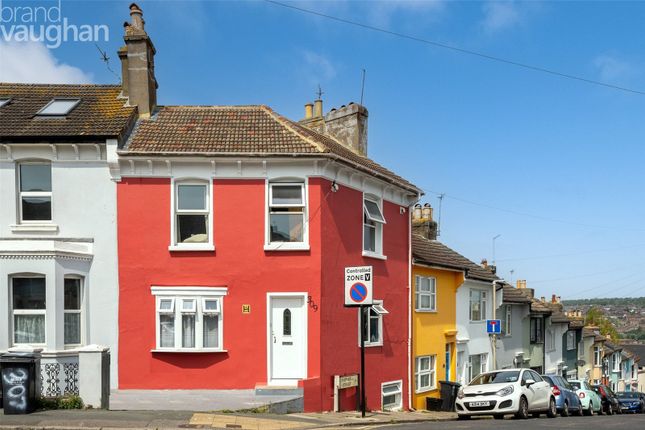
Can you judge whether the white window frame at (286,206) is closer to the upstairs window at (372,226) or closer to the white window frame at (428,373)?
the upstairs window at (372,226)

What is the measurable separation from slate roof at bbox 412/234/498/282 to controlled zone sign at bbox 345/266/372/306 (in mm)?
7728

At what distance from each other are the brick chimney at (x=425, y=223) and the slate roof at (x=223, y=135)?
9030mm

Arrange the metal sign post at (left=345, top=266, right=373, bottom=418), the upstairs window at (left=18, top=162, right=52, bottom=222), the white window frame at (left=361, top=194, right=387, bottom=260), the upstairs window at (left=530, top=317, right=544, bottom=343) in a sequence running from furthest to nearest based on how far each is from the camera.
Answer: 1. the upstairs window at (left=530, top=317, right=544, bottom=343)
2. the white window frame at (left=361, top=194, right=387, bottom=260)
3. the upstairs window at (left=18, top=162, right=52, bottom=222)
4. the metal sign post at (left=345, top=266, right=373, bottom=418)

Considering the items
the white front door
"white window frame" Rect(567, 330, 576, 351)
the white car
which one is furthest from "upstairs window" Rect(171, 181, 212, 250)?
"white window frame" Rect(567, 330, 576, 351)

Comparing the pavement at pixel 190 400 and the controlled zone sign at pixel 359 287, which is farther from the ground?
the controlled zone sign at pixel 359 287

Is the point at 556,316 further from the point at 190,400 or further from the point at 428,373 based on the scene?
the point at 190,400

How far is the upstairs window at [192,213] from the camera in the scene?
18391mm

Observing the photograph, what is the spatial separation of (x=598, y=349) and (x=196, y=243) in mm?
47763

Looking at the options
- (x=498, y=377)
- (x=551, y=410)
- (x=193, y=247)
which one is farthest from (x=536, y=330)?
(x=193, y=247)

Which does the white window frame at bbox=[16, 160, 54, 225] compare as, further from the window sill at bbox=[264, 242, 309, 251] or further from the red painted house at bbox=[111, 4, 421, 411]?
the window sill at bbox=[264, 242, 309, 251]

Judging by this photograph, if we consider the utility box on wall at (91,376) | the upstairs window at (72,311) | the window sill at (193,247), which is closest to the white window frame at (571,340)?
the window sill at (193,247)

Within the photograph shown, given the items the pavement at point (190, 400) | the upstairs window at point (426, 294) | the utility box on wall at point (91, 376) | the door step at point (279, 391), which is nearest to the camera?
the utility box on wall at point (91, 376)

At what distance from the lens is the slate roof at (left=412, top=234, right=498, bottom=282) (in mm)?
25125

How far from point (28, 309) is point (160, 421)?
231 inches
